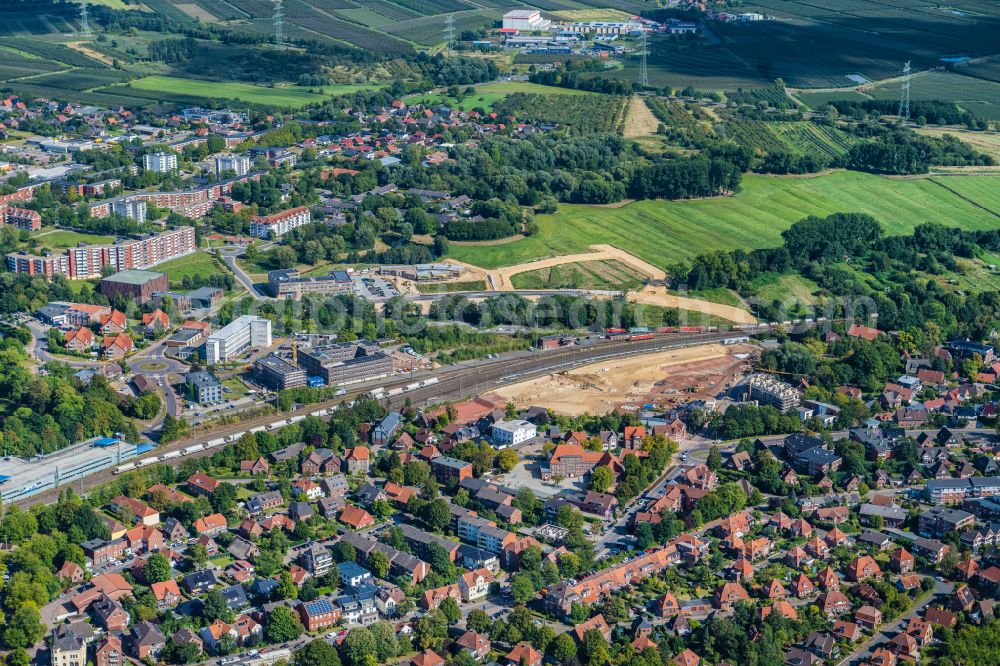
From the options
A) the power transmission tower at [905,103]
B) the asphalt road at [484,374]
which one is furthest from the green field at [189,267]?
the power transmission tower at [905,103]

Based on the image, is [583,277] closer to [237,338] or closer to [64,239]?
[237,338]

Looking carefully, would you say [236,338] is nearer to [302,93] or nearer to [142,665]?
[142,665]

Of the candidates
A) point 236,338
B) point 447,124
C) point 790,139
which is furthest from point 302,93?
point 236,338

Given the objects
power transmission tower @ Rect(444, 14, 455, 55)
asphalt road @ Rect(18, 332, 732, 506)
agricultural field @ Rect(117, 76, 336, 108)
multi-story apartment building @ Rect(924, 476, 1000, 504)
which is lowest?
asphalt road @ Rect(18, 332, 732, 506)

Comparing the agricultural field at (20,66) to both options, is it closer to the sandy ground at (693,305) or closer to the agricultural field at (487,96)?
the agricultural field at (487,96)

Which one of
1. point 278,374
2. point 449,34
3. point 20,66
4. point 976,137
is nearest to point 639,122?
point 976,137

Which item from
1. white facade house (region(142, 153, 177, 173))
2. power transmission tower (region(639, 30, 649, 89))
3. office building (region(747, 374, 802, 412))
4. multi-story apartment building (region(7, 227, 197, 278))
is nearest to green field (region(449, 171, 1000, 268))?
multi-story apartment building (region(7, 227, 197, 278))

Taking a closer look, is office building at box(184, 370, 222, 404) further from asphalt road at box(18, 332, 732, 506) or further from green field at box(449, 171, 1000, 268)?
green field at box(449, 171, 1000, 268)
